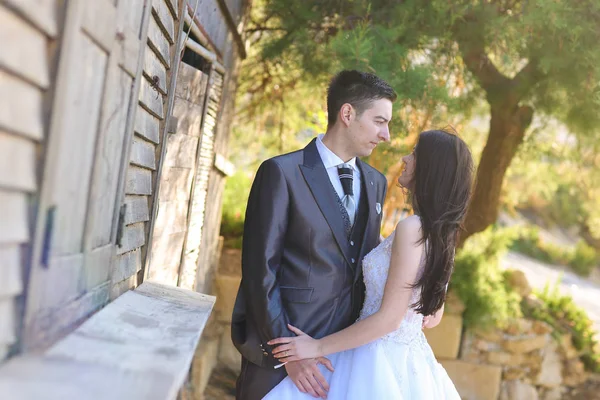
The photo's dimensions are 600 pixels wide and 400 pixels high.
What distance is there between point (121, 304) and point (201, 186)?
3.24 m

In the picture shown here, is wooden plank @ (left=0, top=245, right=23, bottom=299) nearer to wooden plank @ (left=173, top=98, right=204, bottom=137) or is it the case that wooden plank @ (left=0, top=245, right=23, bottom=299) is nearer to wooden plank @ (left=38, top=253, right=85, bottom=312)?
wooden plank @ (left=38, top=253, right=85, bottom=312)

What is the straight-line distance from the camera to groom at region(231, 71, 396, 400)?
2695 millimetres

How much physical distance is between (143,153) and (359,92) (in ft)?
3.08

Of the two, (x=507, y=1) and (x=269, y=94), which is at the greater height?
(x=507, y=1)

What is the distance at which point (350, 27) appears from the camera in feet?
20.1

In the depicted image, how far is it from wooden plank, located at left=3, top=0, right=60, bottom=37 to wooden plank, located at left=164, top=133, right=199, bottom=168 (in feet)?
7.69

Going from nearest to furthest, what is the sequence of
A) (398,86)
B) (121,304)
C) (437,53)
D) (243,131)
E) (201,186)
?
1. (121,304)
2. (398,86)
3. (201,186)
4. (437,53)
5. (243,131)

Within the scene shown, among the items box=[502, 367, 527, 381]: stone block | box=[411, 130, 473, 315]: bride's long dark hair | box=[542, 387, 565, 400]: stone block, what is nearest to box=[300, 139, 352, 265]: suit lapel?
box=[411, 130, 473, 315]: bride's long dark hair

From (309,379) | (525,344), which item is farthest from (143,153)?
(525,344)

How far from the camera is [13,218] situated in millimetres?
1434

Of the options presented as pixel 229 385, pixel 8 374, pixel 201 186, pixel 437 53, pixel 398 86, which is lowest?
pixel 229 385

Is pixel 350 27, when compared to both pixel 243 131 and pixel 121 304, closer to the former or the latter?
pixel 243 131

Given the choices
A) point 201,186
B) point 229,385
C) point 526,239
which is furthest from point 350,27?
point 526,239

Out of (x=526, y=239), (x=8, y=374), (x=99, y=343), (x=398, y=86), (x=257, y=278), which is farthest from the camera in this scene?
(x=526, y=239)
